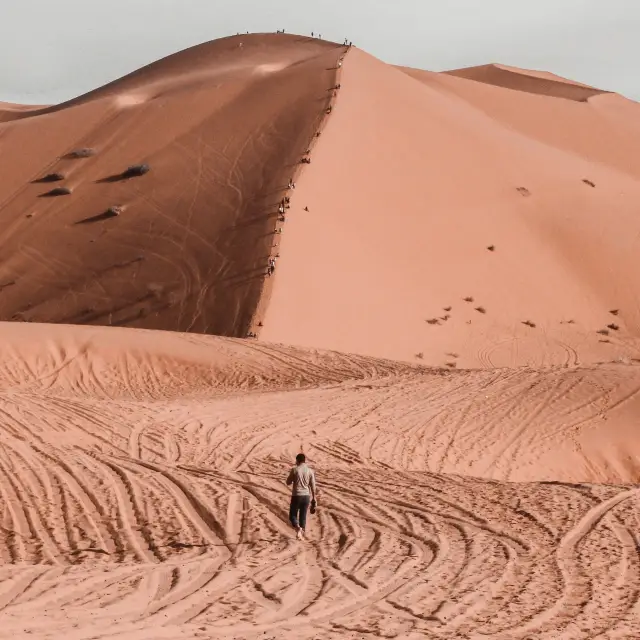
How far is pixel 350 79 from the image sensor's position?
47.2 metres

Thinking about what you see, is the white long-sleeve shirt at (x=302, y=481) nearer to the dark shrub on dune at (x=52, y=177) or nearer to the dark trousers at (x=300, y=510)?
the dark trousers at (x=300, y=510)

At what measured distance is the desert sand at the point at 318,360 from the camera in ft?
28.0

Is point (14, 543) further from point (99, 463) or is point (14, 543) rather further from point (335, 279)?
point (335, 279)

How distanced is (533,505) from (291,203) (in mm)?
23566

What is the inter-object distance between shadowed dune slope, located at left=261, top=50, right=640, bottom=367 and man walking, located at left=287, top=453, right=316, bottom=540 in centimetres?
1692

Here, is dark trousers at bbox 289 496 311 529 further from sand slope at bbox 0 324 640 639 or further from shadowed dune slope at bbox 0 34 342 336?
shadowed dune slope at bbox 0 34 342 336

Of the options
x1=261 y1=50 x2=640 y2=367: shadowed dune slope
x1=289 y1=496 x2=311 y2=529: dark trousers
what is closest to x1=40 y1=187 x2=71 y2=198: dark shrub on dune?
x1=261 y1=50 x2=640 y2=367: shadowed dune slope

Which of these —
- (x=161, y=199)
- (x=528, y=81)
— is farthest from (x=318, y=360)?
(x=528, y=81)

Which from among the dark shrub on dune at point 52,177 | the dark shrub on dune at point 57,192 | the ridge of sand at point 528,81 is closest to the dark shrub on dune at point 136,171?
the dark shrub on dune at point 57,192

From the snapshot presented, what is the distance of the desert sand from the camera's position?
852 centimetres

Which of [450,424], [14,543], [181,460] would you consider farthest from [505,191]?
[14,543]

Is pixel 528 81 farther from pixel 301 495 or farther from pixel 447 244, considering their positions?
pixel 301 495

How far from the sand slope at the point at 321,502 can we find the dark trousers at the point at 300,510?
0.68 feet

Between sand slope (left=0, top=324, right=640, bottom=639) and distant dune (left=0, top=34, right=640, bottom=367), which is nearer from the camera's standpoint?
sand slope (left=0, top=324, right=640, bottom=639)
